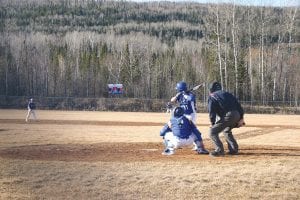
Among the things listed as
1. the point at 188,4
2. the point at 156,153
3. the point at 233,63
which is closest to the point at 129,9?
the point at 188,4

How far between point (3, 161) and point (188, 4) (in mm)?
186641

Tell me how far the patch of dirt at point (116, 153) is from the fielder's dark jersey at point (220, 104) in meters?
1.25

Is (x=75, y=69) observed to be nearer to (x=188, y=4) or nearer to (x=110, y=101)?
(x=110, y=101)

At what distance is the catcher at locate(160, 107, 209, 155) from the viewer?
622 inches

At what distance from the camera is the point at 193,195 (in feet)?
33.9

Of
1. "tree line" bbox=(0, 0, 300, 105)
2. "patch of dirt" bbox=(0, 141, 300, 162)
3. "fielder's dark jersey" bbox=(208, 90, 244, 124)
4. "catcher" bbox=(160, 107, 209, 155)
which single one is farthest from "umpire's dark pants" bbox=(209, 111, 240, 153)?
"tree line" bbox=(0, 0, 300, 105)

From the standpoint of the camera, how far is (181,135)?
1581cm

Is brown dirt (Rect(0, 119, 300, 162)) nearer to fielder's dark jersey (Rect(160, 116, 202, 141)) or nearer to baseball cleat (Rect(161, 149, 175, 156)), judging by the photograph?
baseball cleat (Rect(161, 149, 175, 156))

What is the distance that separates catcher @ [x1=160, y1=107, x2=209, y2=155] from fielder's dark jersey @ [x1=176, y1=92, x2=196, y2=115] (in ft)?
0.60

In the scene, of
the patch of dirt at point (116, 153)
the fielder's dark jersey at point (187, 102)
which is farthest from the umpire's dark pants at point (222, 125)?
the fielder's dark jersey at point (187, 102)

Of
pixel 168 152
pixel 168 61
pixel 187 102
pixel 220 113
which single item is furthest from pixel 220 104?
pixel 168 61

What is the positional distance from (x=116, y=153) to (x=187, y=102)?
267 cm

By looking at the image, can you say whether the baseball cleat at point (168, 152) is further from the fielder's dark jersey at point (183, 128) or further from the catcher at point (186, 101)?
the catcher at point (186, 101)

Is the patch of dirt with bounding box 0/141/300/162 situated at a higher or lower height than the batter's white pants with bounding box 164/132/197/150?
lower
